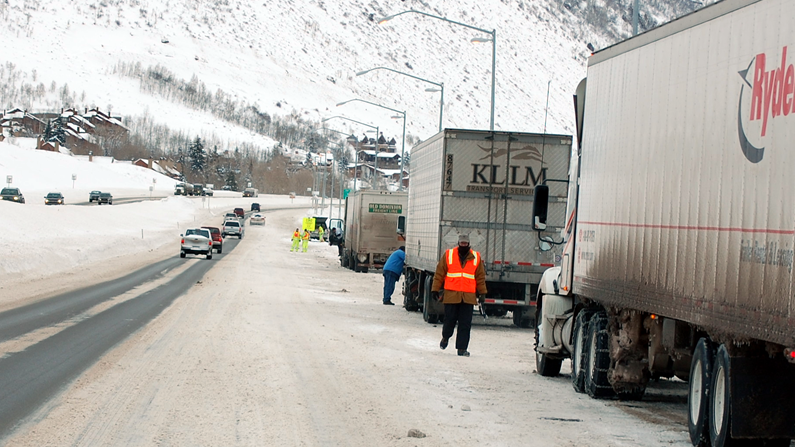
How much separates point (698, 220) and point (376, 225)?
34.5m

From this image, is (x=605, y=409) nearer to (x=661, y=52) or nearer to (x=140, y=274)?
(x=661, y=52)

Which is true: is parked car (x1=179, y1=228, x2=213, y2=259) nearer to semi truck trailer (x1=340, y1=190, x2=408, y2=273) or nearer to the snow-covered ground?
the snow-covered ground

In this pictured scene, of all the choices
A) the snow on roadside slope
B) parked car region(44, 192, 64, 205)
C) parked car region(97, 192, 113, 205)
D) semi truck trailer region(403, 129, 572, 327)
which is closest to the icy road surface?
semi truck trailer region(403, 129, 572, 327)

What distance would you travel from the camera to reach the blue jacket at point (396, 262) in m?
27.3

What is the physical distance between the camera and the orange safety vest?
49.9 feet

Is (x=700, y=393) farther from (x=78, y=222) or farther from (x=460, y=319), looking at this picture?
(x=78, y=222)

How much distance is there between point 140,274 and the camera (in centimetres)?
3516

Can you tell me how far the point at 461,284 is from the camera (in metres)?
15.2

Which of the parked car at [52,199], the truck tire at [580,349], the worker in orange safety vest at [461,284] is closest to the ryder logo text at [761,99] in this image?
the truck tire at [580,349]

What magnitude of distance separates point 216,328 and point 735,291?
11.9 meters

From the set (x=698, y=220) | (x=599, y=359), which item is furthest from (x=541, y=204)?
(x=698, y=220)

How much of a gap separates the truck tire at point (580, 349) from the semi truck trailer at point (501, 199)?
26.3ft

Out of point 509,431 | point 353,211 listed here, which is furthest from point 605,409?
point 353,211

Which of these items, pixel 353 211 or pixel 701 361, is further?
pixel 353 211
